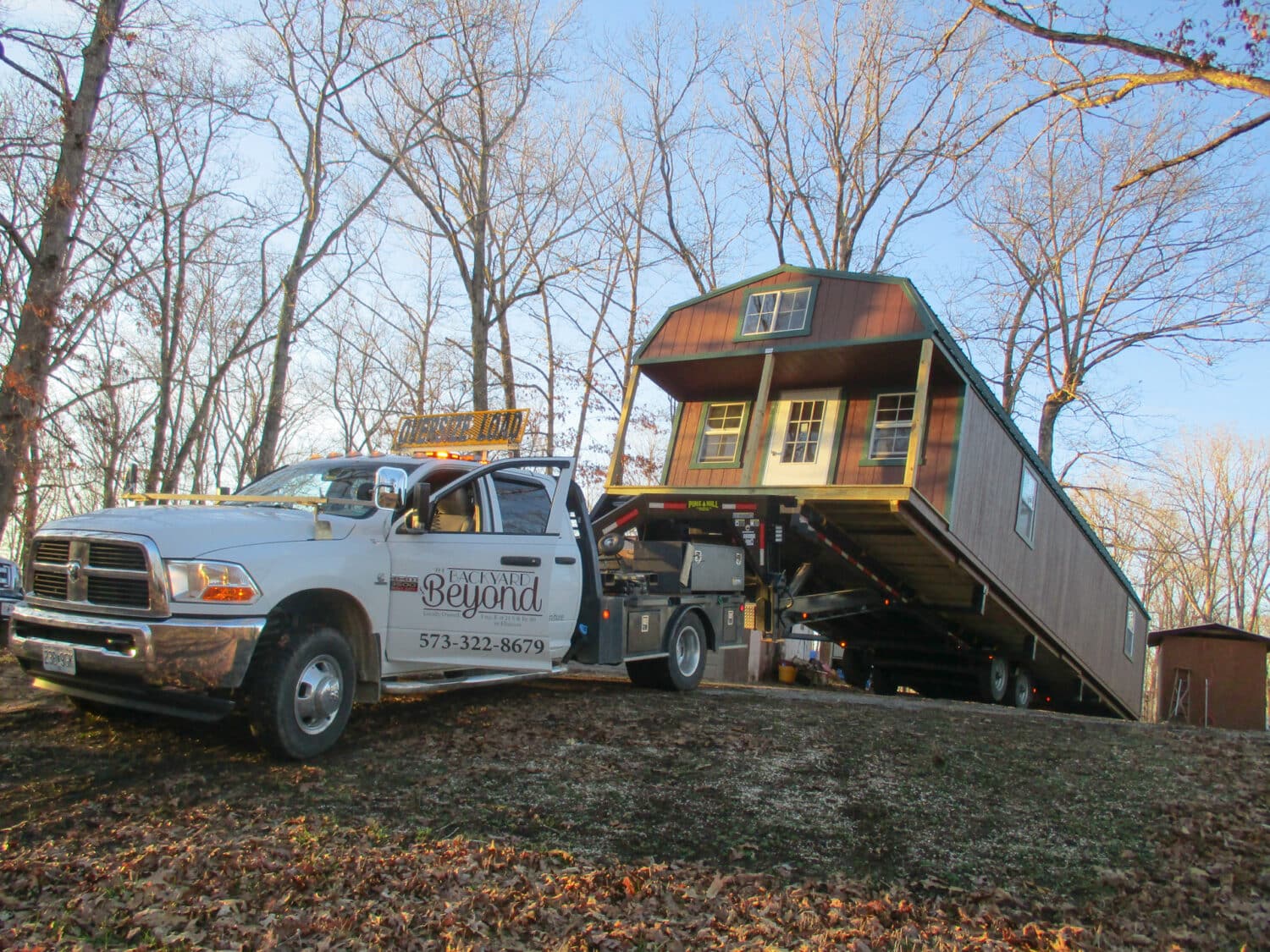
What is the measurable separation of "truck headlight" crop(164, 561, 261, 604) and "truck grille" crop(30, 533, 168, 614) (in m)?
0.09

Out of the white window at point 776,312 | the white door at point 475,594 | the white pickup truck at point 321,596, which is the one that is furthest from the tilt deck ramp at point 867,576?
the white door at point 475,594

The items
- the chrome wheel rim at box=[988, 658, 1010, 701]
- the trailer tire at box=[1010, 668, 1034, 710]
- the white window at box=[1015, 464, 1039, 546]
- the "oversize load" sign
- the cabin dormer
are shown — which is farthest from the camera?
the trailer tire at box=[1010, 668, 1034, 710]

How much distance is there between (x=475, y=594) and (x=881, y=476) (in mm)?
7606

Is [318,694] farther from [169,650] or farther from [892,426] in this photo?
[892,426]

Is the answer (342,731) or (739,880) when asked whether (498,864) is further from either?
(342,731)

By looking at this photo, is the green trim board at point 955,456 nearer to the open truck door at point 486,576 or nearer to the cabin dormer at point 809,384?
the cabin dormer at point 809,384

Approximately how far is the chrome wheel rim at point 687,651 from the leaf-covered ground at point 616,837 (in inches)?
86.8

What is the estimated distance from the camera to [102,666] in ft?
16.5

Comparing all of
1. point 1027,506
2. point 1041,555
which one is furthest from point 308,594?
point 1041,555

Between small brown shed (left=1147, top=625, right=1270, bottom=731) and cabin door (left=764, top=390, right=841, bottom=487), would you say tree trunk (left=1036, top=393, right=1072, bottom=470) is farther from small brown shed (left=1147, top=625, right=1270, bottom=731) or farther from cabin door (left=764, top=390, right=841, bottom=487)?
cabin door (left=764, top=390, right=841, bottom=487)

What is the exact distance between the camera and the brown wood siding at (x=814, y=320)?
10.9 metres

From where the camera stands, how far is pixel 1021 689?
15.0 metres

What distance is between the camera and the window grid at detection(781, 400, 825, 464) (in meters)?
13.2

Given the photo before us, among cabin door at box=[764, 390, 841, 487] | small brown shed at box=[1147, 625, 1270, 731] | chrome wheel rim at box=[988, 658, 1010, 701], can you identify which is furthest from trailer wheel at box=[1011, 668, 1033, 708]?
cabin door at box=[764, 390, 841, 487]
